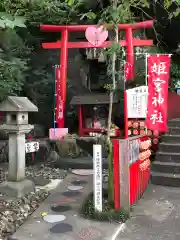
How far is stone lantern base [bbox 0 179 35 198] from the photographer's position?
6606 millimetres

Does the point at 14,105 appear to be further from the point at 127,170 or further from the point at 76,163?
the point at 76,163

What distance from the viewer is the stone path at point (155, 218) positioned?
15.9ft

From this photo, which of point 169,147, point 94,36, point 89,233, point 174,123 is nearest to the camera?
point 89,233

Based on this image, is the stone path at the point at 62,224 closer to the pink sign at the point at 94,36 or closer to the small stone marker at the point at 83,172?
the small stone marker at the point at 83,172

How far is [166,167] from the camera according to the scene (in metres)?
8.28

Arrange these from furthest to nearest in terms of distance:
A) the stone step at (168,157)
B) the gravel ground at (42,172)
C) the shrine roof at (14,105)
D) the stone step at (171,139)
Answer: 1. the stone step at (171,139)
2. the gravel ground at (42,172)
3. the stone step at (168,157)
4. the shrine roof at (14,105)

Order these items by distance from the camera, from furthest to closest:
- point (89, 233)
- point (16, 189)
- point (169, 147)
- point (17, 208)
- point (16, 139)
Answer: point (169, 147), point (16, 139), point (16, 189), point (17, 208), point (89, 233)

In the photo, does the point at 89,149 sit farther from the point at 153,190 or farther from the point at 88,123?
the point at 153,190

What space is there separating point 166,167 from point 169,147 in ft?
2.91

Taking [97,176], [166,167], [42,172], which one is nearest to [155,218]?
[97,176]

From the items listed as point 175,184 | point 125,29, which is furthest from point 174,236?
point 125,29

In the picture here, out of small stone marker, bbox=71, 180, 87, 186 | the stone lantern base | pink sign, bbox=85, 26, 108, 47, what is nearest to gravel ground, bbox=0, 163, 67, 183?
small stone marker, bbox=71, 180, 87, 186

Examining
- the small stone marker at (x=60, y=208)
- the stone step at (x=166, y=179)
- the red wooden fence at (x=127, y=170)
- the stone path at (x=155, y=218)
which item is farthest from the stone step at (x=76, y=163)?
the small stone marker at (x=60, y=208)

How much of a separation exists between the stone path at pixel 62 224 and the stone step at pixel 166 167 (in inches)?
97.1
